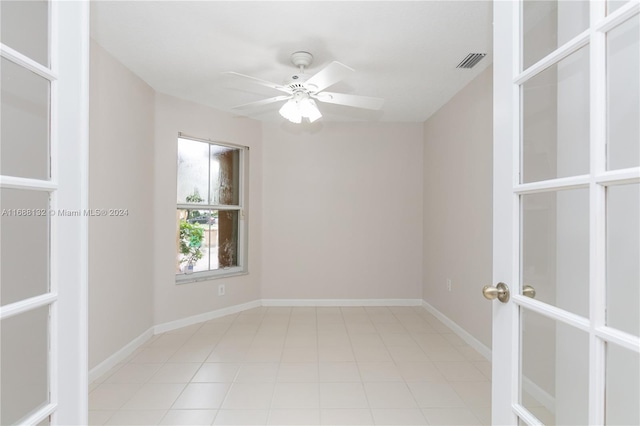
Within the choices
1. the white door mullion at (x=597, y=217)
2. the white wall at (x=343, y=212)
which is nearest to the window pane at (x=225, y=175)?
the white wall at (x=343, y=212)

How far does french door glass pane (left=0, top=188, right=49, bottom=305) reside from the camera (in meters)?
0.82

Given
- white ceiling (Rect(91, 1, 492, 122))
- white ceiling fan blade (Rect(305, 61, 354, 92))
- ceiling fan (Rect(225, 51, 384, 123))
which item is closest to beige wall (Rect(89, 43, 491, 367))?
white ceiling (Rect(91, 1, 492, 122))

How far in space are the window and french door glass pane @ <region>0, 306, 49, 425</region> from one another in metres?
2.86

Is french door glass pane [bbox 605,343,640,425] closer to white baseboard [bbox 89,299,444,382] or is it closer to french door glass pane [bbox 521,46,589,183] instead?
french door glass pane [bbox 521,46,589,183]

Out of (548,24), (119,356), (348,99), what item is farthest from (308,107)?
(119,356)

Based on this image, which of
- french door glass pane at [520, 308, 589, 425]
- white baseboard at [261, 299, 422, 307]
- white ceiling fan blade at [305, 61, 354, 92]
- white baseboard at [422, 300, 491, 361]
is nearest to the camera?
french door glass pane at [520, 308, 589, 425]

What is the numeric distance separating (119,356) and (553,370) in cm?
306

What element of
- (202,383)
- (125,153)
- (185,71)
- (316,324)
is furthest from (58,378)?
(316,324)

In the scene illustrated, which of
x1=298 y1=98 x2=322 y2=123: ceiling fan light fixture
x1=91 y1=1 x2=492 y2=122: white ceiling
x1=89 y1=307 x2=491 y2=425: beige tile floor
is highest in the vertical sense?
x1=91 y1=1 x2=492 y2=122: white ceiling

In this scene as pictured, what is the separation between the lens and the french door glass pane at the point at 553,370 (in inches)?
30.4

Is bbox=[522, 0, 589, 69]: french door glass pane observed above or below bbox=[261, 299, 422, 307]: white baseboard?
above

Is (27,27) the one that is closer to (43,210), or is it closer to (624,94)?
(43,210)

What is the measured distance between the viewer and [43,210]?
896 millimetres

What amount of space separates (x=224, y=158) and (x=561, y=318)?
3.88 meters
